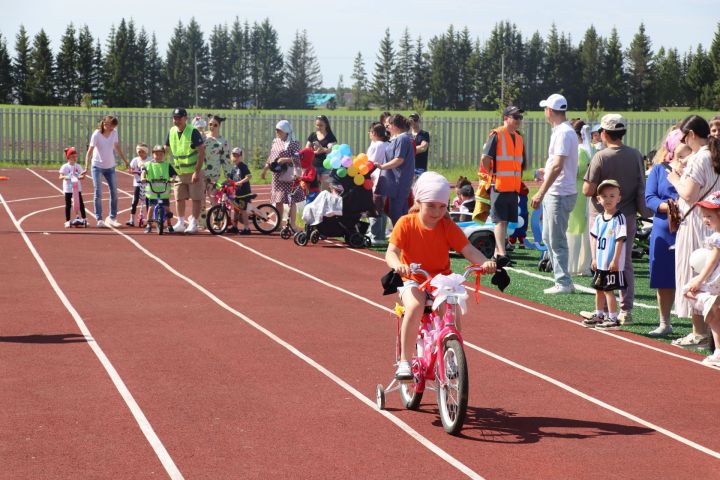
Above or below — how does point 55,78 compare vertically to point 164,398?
above

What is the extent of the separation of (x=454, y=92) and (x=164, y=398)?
150437 mm

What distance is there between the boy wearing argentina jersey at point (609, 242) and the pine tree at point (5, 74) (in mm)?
99850

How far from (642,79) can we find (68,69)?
6828 cm

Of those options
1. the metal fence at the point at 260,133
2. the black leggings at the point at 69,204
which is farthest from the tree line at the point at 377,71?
the black leggings at the point at 69,204

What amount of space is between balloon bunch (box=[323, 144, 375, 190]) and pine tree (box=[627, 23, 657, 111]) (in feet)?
408

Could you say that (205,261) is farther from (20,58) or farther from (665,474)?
(20,58)

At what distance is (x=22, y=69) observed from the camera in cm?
10994

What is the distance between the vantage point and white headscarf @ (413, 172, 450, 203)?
7195mm

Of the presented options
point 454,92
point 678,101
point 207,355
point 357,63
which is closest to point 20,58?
point 454,92

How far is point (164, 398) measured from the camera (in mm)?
7801

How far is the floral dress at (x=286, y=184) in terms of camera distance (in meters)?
18.4

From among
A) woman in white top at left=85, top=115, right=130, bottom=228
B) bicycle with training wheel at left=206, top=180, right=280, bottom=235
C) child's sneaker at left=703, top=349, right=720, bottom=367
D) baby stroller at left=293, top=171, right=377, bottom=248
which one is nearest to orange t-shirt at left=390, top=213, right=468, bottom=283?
child's sneaker at left=703, top=349, right=720, bottom=367

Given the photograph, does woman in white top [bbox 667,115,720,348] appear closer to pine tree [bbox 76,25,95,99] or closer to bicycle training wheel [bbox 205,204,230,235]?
bicycle training wheel [bbox 205,204,230,235]

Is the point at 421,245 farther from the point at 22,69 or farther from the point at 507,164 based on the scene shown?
the point at 22,69
